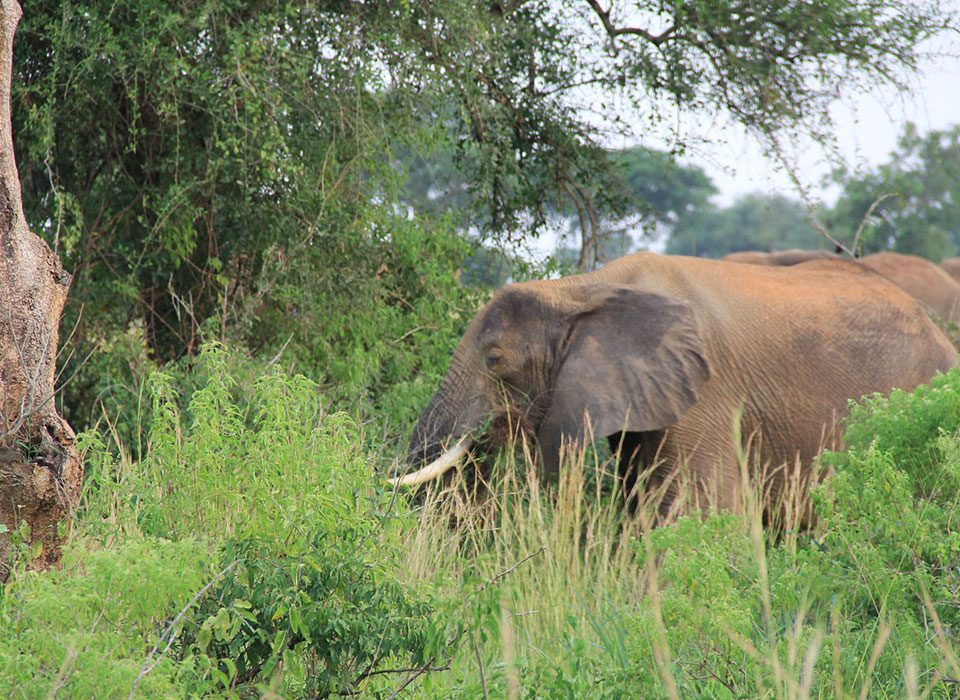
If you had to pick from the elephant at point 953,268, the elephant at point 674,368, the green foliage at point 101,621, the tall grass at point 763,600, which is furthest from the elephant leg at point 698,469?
the elephant at point 953,268

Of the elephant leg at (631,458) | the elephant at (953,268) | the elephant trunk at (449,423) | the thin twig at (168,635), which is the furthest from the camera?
the elephant at (953,268)

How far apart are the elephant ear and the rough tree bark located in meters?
3.54

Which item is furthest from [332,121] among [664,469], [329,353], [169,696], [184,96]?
[169,696]

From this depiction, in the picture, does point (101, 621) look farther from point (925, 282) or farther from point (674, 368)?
point (925, 282)

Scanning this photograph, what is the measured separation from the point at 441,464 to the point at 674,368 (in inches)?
59.1

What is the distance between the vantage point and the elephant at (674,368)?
24.2 ft

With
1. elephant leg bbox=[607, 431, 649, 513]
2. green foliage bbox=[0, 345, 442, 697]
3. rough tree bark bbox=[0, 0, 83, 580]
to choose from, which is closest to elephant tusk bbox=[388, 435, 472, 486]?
elephant leg bbox=[607, 431, 649, 513]

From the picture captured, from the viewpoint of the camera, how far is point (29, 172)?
781 centimetres

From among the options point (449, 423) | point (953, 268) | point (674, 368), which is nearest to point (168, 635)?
point (449, 423)

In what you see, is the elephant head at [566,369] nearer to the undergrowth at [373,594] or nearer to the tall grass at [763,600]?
the tall grass at [763,600]

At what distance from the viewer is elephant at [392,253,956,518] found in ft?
24.2

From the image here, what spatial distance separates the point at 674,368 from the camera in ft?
24.6

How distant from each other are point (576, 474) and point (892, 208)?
112 feet

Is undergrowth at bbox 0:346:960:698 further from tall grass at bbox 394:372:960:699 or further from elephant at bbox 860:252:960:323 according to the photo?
elephant at bbox 860:252:960:323
